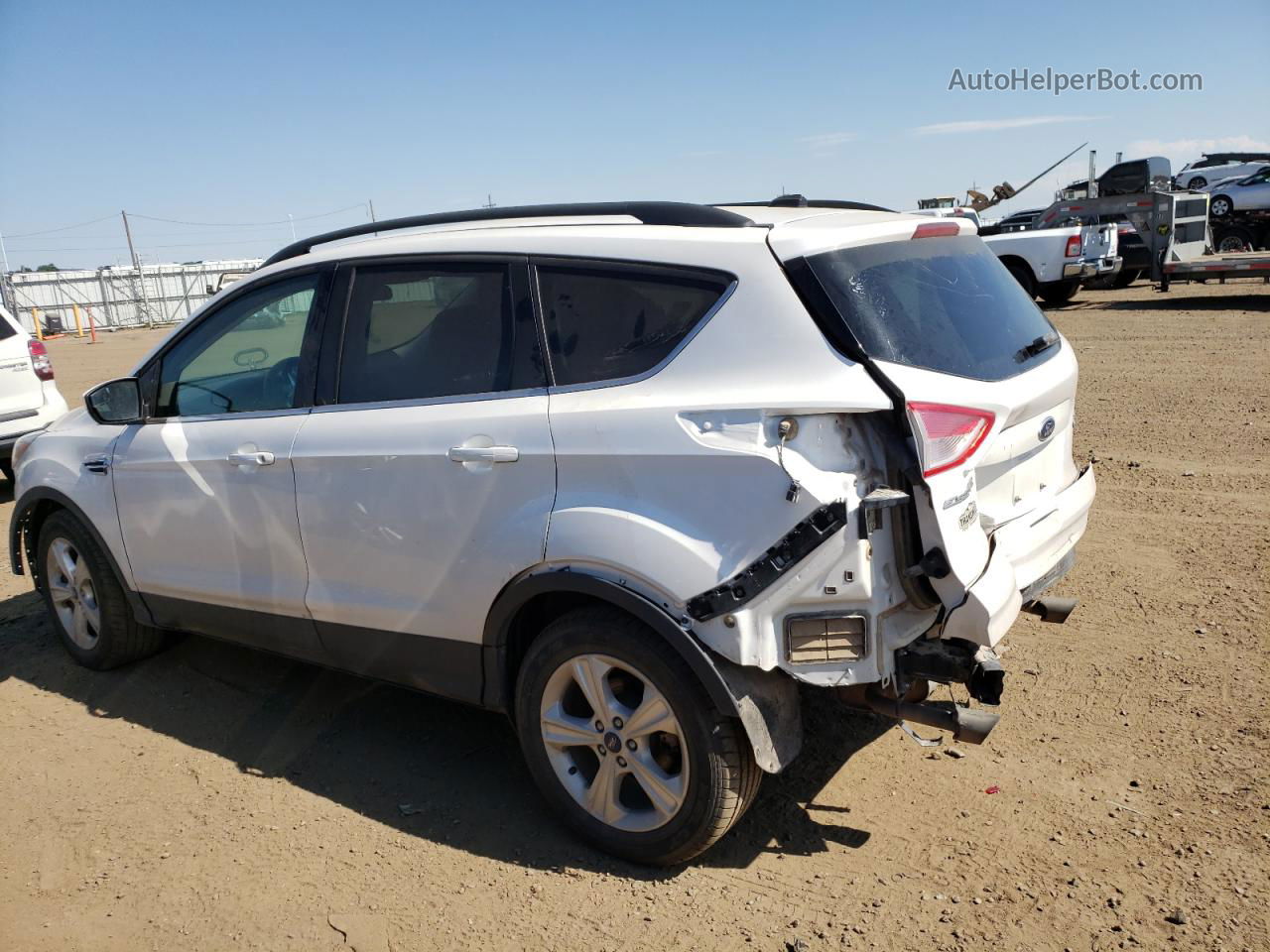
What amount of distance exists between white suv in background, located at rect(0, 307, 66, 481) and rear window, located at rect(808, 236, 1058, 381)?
27.3 ft

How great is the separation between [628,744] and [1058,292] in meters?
17.8

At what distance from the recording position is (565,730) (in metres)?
3.30

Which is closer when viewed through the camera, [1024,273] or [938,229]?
[938,229]

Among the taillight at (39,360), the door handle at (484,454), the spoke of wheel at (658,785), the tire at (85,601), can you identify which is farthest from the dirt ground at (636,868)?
the taillight at (39,360)

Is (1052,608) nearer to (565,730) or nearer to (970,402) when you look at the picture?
(970,402)

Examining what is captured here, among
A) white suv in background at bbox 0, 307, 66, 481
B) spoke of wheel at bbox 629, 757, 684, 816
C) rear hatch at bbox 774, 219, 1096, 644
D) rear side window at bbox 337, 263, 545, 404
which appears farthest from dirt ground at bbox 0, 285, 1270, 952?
white suv in background at bbox 0, 307, 66, 481

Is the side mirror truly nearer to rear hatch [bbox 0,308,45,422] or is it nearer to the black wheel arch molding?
the black wheel arch molding

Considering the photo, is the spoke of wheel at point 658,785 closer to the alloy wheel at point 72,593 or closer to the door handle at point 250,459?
the door handle at point 250,459

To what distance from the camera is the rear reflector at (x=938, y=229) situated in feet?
10.9

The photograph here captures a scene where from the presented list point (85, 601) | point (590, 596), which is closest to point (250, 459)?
point (590, 596)

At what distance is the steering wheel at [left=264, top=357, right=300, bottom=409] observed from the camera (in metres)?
4.00

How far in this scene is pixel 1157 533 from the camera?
5.90m

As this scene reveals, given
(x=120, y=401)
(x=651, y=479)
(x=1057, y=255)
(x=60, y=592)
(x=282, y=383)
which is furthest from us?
(x=1057, y=255)

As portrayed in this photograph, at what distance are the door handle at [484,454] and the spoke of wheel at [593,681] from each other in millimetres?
676
